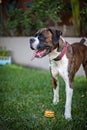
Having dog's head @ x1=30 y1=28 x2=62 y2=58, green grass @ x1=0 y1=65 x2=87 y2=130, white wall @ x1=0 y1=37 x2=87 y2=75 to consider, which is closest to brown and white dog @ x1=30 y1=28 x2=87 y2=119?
dog's head @ x1=30 y1=28 x2=62 y2=58

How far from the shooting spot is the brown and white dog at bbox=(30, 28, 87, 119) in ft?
17.6

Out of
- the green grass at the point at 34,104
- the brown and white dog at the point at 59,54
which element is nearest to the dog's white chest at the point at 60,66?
the brown and white dog at the point at 59,54

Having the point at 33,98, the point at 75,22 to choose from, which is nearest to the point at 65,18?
the point at 75,22

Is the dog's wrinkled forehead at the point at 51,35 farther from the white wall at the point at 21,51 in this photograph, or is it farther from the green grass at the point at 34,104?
the white wall at the point at 21,51

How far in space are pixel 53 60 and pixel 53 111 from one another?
0.86 meters

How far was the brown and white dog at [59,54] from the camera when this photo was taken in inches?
212

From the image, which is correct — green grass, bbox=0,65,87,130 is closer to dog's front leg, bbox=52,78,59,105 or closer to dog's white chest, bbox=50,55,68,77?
dog's front leg, bbox=52,78,59,105

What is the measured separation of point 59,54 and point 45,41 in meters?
0.35

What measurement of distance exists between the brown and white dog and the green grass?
35 centimetres

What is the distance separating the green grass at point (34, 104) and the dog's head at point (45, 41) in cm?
101

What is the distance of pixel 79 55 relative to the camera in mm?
6117

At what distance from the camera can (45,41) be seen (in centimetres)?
538

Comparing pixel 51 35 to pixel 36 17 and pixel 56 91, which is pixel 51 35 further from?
pixel 36 17

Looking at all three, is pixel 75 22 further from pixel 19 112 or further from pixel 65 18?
pixel 19 112
